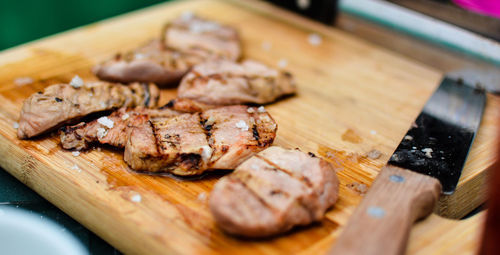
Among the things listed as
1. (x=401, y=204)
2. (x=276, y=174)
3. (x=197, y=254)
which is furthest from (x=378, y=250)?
(x=197, y=254)

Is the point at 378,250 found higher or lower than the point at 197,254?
higher

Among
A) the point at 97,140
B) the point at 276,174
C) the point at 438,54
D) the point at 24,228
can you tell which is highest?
the point at 438,54

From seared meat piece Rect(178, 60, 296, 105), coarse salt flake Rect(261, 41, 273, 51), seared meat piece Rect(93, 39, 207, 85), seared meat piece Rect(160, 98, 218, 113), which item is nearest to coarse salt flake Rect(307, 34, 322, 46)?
coarse salt flake Rect(261, 41, 273, 51)

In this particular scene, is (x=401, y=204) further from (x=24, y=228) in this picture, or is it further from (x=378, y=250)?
(x=24, y=228)

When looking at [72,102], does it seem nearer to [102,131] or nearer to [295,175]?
[102,131]

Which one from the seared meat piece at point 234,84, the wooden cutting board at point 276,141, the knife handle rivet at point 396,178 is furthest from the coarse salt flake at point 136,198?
the knife handle rivet at point 396,178

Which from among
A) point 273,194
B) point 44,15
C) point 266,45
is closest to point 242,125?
point 273,194
